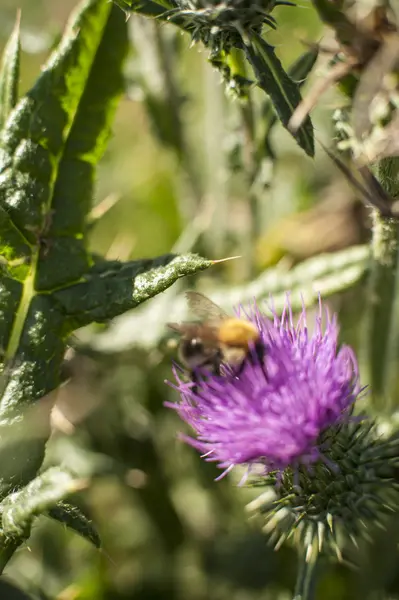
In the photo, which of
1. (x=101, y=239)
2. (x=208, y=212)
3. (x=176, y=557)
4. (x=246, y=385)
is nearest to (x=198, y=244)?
(x=208, y=212)

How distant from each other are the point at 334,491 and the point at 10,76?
1.81 m

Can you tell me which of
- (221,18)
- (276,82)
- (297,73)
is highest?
(297,73)

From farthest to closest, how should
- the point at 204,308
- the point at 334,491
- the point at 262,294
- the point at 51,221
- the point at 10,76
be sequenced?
the point at 262,294 < the point at 51,221 < the point at 10,76 < the point at 204,308 < the point at 334,491

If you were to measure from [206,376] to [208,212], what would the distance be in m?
1.36

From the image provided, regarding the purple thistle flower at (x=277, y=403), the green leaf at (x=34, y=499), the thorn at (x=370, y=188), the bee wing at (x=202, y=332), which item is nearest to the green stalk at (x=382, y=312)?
the thorn at (x=370, y=188)

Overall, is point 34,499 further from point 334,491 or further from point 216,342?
point 334,491

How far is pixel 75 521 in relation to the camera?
7.09 feet

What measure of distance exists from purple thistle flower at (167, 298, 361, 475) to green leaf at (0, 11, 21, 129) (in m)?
1.21

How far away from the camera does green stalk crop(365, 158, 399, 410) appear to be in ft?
8.68

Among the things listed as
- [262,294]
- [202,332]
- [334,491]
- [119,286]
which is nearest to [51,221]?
[119,286]

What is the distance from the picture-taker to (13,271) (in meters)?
2.72

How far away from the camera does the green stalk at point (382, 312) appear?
2.65 meters

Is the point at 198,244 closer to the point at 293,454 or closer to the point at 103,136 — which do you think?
the point at 103,136

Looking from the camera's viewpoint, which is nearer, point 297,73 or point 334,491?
point 334,491
